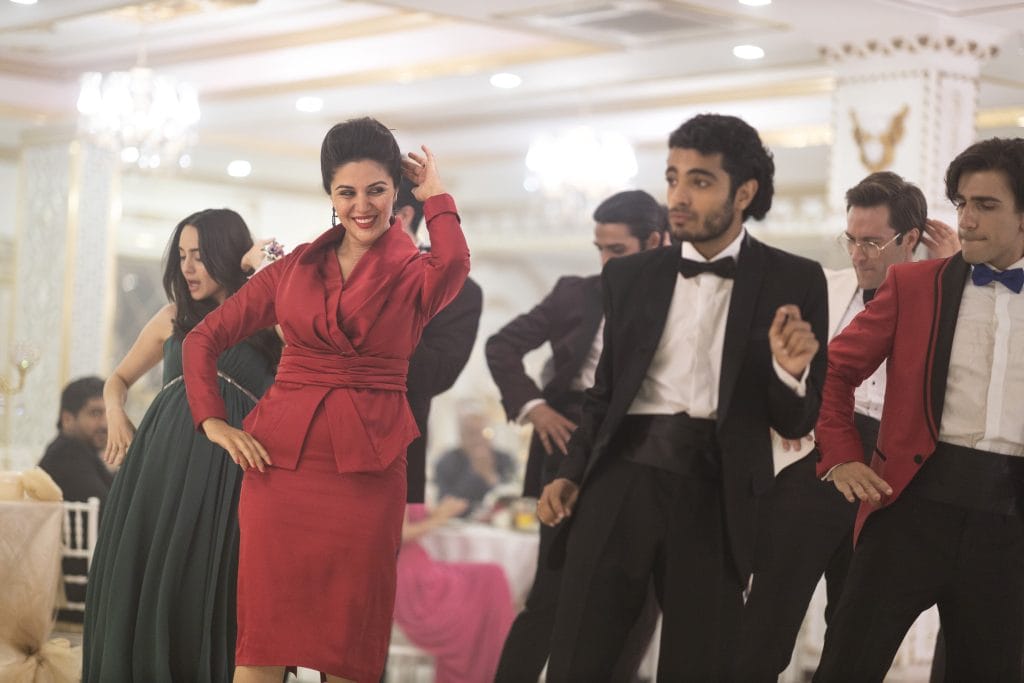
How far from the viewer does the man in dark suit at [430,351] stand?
13.9 ft

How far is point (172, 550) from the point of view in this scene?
3.98 metres

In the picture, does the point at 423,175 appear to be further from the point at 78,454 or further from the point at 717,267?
the point at 78,454

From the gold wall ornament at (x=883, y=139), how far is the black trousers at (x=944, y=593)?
166 inches

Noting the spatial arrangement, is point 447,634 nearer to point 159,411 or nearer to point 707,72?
point 159,411

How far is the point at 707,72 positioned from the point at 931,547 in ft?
19.1

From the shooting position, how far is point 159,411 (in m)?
4.09

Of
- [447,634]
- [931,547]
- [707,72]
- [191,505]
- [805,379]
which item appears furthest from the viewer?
[707,72]

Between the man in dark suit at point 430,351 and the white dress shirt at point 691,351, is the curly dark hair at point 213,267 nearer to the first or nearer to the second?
the man in dark suit at point 430,351

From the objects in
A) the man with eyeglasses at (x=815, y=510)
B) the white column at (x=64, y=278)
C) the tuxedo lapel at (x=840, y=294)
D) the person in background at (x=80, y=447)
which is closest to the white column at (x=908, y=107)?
the tuxedo lapel at (x=840, y=294)

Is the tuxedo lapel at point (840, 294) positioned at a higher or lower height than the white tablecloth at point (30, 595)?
higher

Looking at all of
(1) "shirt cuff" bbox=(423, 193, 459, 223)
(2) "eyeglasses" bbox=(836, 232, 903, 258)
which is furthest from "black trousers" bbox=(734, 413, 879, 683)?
(1) "shirt cuff" bbox=(423, 193, 459, 223)

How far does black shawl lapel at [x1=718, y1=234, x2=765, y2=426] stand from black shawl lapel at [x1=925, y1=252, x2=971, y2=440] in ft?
1.57

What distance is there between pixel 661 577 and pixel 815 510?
3.49ft

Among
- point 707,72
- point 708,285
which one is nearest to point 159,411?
point 708,285
